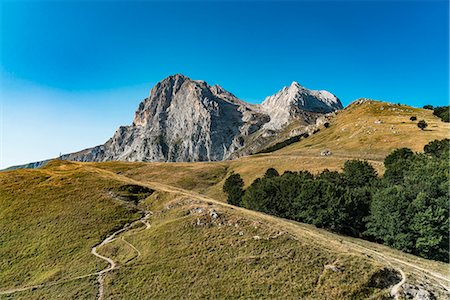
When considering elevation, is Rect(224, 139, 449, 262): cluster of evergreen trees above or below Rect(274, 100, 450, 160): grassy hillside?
below

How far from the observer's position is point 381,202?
2650 inches

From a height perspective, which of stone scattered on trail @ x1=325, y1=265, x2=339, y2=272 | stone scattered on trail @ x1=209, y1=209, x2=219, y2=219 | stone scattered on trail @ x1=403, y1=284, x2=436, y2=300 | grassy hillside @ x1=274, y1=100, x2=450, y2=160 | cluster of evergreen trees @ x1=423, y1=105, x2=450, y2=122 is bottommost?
stone scattered on trail @ x1=403, y1=284, x2=436, y2=300

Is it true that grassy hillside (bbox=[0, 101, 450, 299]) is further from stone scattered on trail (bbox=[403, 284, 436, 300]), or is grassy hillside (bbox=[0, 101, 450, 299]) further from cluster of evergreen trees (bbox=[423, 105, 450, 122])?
cluster of evergreen trees (bbox=[423, 105, 450, 122])

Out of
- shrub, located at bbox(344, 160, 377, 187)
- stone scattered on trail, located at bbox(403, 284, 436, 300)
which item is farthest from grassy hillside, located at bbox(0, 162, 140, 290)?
shrub, located at bbox(344, 160, 377, 187)

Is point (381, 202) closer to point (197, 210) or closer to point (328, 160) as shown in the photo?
point (197, 210)

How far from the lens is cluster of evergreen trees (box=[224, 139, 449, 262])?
59.1 m

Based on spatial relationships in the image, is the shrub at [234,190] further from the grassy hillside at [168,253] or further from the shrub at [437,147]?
the shrub at [437,147]

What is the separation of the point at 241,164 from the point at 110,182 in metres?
107

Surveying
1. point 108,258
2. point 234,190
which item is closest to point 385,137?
point 234,190

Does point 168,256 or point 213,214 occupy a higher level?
point 213,214

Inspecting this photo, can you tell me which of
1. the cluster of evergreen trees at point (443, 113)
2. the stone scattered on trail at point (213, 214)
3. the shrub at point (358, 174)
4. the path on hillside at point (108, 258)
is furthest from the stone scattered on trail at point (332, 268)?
the cluster of evergreen trees at point (443, 113)

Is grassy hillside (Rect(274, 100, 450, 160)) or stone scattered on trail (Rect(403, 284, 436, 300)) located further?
grassy hillside (Rect(274, 100, 450, 160))

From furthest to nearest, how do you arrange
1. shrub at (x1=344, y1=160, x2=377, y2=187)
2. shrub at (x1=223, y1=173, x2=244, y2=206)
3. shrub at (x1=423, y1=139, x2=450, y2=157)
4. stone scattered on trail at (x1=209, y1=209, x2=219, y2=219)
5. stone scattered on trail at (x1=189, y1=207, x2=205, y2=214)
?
shrub at (x1=223, y1=173, x2=244, y2=206), shrub at (x1=423, y1=139, x2=450, y2=157), shrub at (x1=344, y1=160, x2=377, y2=187), stone scattered on trail at (x1=189, y1=207, x2=205, y2=214), stone scattered on trail at (x1=209, y1=209, x2=219, y2=219)

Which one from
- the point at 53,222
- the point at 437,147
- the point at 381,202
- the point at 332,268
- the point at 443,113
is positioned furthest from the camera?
the point at 443,113
